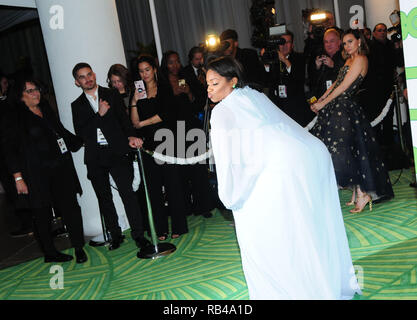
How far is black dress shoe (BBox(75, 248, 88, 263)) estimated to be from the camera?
474cm

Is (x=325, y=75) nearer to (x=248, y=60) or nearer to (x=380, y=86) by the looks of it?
(x=248, y=60)

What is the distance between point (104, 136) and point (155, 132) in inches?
19.8

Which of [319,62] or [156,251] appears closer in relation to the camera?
[156,251]

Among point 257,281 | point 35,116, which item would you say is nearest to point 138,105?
point 35,116

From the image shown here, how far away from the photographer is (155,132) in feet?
15.8

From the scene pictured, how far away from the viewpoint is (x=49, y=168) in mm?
4555

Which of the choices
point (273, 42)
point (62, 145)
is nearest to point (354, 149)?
point (273, 42)

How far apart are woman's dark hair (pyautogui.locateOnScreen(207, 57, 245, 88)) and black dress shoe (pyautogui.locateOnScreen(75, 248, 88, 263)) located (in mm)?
2590

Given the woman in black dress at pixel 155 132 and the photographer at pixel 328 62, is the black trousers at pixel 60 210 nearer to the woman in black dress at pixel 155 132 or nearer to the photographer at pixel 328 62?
the woman in black dress at pixel 155 132

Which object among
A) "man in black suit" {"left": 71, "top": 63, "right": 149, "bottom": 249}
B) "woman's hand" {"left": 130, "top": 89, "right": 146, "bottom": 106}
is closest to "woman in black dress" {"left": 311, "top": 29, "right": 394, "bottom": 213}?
"woman's hand" {"left": 130, "top": 89, "right": 146, "bottom": 106}

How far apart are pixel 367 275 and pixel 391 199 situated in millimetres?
1859

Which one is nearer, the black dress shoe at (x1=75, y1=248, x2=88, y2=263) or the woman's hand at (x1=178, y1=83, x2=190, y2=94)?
the black dress shoe at (x1=75, y1=248, x2=88, y2=263)

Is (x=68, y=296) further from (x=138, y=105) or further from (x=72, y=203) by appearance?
(x=138, y=105)

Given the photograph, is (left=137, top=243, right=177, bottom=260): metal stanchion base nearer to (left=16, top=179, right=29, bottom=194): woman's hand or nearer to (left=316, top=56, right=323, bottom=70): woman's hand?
(left=16, top=179, right=29, bottom=194): woman's hand
